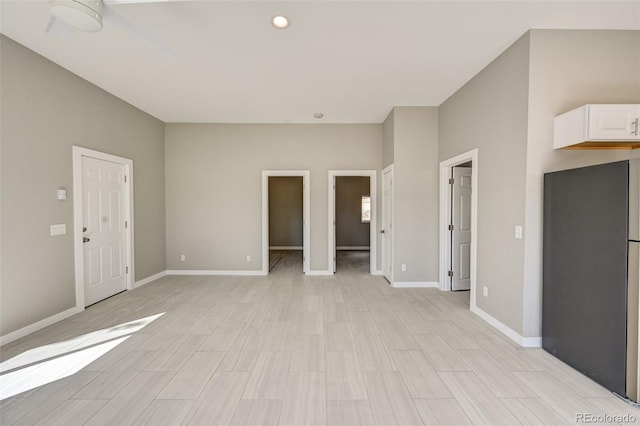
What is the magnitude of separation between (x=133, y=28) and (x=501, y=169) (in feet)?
13.2

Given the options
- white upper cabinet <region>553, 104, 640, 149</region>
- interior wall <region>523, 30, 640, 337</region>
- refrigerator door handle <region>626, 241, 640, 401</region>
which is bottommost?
refrigerator door handle <region>626, 241, 640, 401</region>

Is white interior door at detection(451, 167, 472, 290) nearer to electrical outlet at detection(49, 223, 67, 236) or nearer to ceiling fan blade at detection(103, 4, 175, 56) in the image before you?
ceiling fan blade at detection(103, 4, 175, 56)

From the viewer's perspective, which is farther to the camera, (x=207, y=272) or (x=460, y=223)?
(x=207, y=272)

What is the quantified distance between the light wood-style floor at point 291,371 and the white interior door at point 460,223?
3.37 feet

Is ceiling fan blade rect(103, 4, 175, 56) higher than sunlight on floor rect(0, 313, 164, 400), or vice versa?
ceiling fan blade rect(103, 4, 175, 56)

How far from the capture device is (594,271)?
2.14m

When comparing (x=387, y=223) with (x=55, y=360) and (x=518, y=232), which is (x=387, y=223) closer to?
(x=518, y=232)

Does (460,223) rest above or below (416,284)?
above

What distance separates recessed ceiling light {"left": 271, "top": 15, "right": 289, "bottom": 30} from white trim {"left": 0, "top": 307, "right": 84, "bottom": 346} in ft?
13.2

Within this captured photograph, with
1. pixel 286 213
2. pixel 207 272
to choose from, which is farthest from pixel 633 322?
pixel 286 213

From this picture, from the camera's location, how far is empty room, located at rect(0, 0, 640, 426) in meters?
1.97

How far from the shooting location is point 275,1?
7.38 feet

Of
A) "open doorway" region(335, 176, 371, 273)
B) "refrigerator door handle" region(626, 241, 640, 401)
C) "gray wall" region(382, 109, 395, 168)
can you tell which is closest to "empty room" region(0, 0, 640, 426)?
"refrigerator door handle" region(626, 241, 640, 401)

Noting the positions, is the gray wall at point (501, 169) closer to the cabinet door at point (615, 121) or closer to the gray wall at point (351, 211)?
the cabinet door at point (615, 121)
